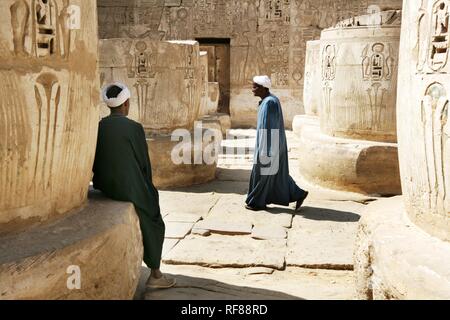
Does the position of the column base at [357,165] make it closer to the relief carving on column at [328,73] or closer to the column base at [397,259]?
the relief carving on column at [328,73]

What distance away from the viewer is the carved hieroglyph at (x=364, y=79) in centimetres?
554

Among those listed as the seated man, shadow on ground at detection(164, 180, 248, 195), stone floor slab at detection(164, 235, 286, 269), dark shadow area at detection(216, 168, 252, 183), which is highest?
the seated man

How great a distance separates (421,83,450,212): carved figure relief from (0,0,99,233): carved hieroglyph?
1507 millimetres

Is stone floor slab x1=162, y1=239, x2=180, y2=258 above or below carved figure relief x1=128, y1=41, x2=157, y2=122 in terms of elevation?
below

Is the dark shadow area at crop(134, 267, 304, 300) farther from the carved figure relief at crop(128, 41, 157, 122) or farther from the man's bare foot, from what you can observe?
the carved figure relief at crop(128, 41, 157, 122)

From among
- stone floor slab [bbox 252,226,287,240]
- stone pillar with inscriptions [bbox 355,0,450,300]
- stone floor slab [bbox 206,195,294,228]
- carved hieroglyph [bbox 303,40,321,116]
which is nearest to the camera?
stone pillar with inscriptions [bbox 355,0,450,300]

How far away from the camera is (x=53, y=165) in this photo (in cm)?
228

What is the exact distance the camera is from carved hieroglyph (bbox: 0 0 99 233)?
6.61 feet

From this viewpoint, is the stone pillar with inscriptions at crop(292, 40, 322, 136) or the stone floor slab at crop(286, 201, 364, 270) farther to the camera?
the stone pillar with inscriptions at crop(292, 40, 322, 136)

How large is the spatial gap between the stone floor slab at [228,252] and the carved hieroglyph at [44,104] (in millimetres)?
1405

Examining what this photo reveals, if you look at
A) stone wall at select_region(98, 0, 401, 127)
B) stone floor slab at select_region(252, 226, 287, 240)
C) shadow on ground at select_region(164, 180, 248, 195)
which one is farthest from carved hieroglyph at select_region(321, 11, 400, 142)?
stone wall at select_region(98, 0, 401, 127)

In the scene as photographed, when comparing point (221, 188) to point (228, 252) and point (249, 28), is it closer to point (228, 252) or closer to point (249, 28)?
point (228, 252)
